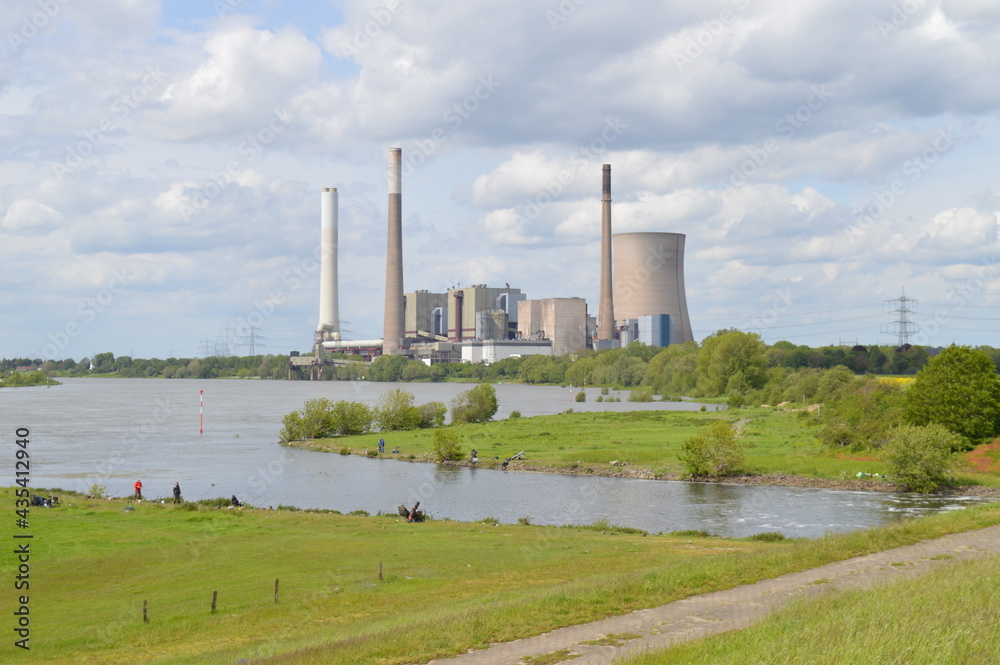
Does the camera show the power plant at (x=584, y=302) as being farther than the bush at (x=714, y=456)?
Yes

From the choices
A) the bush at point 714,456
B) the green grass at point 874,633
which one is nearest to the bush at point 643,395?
the bush at point 714,456

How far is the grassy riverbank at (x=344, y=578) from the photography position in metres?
12.6

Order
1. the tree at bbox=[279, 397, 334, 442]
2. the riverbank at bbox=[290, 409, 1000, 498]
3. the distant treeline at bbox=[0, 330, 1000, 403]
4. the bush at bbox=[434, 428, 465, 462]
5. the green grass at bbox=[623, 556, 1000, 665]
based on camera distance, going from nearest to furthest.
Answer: the green grass at bbox=[623, 556, 1000, 665], the riverbank at bbox=[290, 409, 1000, 498], the bush at bbox=[434, 428, 465, 462], the tree at bbox=[279, 397, 334, 442], the distant treeline at bbox=[0, 330, 1000, 403]

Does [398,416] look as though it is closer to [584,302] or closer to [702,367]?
[702,367]

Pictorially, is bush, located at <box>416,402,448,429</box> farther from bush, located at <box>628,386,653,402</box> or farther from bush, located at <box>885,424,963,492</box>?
bush, located at <box>628,386,653,402</box>

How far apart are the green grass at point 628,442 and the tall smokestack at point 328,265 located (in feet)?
373

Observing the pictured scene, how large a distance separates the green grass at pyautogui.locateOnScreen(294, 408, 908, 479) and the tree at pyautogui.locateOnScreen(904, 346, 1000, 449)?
3.82 meters

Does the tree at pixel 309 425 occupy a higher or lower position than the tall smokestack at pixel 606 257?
lower

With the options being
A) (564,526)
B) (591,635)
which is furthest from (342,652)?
(564,526)

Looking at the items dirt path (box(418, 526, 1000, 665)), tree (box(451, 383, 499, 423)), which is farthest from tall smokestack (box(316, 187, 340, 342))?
dirt path (box(418, 526, 1000, 665))

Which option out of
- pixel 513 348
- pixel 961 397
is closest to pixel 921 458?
pixel 961 397

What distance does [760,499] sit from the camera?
38531 millimetres

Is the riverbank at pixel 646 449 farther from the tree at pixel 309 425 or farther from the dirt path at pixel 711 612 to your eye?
the dirt path at pixel 711 612

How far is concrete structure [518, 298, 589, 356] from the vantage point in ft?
623
